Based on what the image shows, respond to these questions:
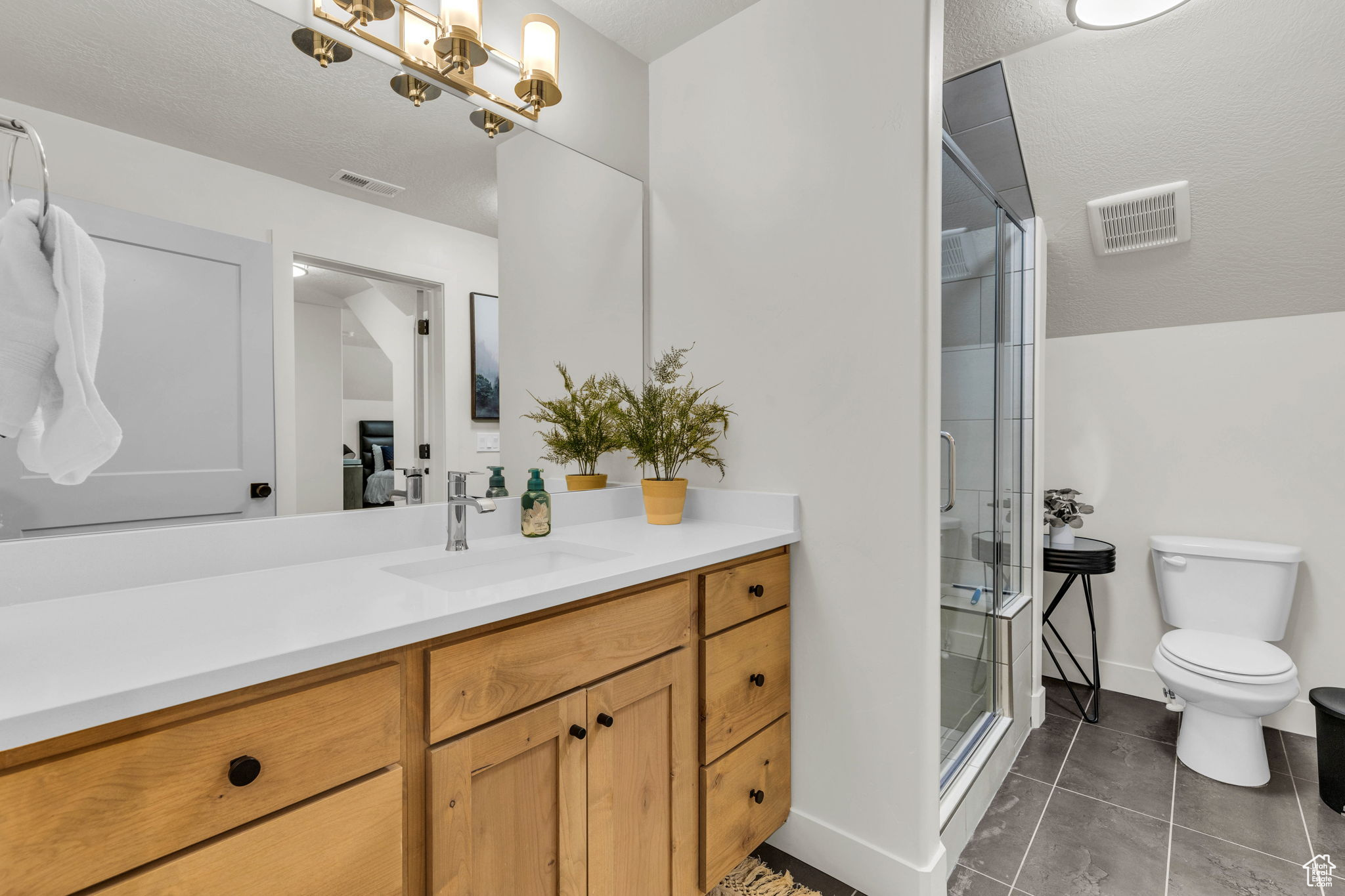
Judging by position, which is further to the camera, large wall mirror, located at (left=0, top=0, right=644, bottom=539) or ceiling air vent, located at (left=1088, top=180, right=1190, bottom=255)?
ceiling air vent, located at (left=1088, top=180, right=1190, bottom=255)

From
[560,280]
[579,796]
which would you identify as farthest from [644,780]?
[560,280]

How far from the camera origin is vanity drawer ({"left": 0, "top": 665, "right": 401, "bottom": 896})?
59 cm

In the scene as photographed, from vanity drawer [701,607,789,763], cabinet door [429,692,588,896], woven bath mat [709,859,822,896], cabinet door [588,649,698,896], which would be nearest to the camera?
cabinet door [429,692,588,896]

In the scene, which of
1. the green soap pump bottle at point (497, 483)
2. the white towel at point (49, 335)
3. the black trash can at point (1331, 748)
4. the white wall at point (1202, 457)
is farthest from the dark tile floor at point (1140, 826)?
the white towel at point (49, 335)

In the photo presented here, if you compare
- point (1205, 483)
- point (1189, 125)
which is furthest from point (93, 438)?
point (1205, 483)

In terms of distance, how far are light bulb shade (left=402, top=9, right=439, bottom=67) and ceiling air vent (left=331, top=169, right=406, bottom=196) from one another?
1.02 ft

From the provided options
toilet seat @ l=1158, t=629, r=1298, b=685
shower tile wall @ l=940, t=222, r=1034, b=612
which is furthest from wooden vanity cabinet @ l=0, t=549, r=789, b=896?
toilet seat @ l=1158, t=629, r=1298, b=685

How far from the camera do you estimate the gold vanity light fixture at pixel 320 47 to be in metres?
1.25

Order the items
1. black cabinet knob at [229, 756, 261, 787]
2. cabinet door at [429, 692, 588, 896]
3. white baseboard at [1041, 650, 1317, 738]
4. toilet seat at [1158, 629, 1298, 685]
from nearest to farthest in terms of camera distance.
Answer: black cabinet knob at [229, 756, 261, 787], cabinet door at [429, 692, 588, 896], toilet seat at [1158, 629, 1298, 685], white baseboard at [1041, 650, 1317, 738]

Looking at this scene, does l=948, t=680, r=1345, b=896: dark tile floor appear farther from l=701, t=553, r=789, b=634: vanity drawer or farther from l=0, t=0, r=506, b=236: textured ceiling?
l=0, t=0, r=506, b=236: textured ceiling

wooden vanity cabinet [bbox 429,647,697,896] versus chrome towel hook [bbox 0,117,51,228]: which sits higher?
chrome towel hook [bbox 0,117,51,228]

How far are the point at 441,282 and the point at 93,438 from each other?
83cm

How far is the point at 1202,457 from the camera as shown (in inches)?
98.8

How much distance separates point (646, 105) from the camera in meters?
2.04
